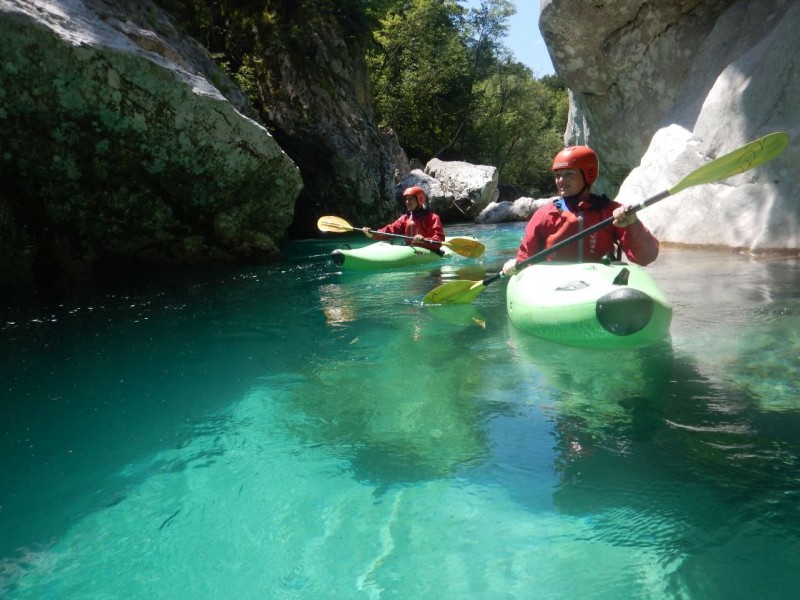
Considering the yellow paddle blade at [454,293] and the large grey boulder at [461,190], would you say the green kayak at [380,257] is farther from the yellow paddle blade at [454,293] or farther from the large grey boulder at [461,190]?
the large grey boulder at [461,190]

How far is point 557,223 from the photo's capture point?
396 cm

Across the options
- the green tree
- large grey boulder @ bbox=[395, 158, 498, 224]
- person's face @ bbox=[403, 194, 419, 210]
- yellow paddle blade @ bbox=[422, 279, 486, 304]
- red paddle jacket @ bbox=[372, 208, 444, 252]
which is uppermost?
the green tree

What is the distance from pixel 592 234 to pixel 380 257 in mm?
3909

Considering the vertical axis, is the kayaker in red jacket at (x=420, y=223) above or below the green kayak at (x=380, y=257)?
above

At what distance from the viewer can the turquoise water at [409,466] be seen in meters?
1.53

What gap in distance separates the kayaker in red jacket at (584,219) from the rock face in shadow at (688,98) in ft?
11.7

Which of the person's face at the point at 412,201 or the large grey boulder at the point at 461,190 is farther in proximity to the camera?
the large grey boulder at the point at 461,190

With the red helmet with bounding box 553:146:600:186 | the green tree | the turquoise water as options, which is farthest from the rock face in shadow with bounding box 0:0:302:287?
the green tree

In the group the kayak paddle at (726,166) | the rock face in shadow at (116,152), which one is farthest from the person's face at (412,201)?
the kayak paddle at (726,166)

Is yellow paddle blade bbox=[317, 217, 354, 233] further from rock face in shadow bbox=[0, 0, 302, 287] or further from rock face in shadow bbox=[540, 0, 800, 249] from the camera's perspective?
rock face in shadow bbox=[540, 0, 800, 249]

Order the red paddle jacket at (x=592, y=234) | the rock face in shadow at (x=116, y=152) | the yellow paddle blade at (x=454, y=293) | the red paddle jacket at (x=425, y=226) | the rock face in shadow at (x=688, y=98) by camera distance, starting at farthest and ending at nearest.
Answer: the red paddle jacket at (x=425, y=226), the rock face in shadow at (x=688, y=98), the rock face in shadow at (x=116, y=152), the yellow paddle blade at (x=454, y=293), the red paddle jacket at (x=592, y=234)

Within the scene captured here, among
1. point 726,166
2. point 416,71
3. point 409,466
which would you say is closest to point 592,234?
point 726,166

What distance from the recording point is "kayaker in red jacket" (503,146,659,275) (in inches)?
143

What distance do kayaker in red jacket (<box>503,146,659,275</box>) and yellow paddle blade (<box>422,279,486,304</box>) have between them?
0.87m
